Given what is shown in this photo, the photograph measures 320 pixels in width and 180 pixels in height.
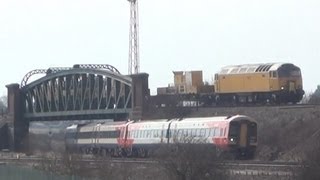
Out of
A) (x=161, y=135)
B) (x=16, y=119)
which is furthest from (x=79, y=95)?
(x=161, y=135)

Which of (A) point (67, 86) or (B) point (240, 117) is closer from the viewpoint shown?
(B) point (240, 117)

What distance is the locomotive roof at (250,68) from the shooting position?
68500 mm

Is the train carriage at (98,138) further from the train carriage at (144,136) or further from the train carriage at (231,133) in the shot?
the train carriage at (231,133)

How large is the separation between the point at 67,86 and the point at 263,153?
51.2m

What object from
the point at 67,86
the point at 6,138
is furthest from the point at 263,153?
the point at 6,138

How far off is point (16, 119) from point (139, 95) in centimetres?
3239

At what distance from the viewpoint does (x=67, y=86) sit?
102812 mm

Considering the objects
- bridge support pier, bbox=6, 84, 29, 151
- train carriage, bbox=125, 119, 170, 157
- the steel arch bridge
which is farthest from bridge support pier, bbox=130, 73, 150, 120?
bridge support pier, bbox=6, 84, 29, 151

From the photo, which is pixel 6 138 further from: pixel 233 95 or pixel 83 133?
pixel 233 95

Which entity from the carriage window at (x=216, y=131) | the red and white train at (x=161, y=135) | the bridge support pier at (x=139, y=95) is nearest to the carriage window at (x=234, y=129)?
the red and white train at (x=161, y=135)

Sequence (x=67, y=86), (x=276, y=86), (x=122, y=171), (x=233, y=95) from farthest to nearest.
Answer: (x=67, y=86)
(x=233, y=95)
(x=276, y=86)
(x=122, y=171)

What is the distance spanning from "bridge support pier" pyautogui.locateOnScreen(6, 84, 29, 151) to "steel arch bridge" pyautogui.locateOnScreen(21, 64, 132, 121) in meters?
0.85

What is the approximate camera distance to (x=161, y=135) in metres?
57.6

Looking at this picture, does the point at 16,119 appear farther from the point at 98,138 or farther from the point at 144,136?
the point at 144,136
